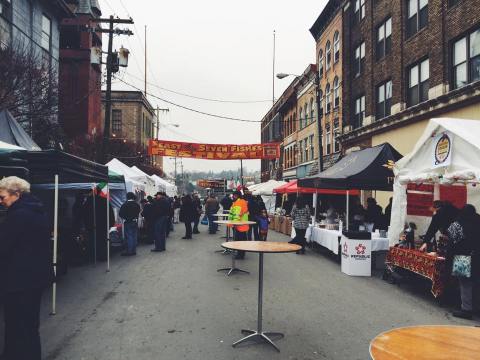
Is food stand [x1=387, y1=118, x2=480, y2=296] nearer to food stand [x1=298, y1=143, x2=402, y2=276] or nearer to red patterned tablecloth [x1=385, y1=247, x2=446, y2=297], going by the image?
red patterned tablecloth [x1=385, y1=247, x2=446, y2=297]

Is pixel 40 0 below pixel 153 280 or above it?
above

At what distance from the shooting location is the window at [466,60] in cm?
1552

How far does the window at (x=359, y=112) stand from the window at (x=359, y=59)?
174 cm

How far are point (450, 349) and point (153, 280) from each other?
762 centimetres

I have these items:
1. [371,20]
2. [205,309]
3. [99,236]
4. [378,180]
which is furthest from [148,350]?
[371,20]

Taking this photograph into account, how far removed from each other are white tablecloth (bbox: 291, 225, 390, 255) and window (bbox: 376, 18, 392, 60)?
12.6m

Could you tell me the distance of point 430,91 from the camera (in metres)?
18.0

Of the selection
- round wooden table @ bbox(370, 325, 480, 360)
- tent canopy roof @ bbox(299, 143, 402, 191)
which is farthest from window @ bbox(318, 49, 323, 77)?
round wooden table @ bbox(370, 325, 480, 360)

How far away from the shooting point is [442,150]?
8.50 meters

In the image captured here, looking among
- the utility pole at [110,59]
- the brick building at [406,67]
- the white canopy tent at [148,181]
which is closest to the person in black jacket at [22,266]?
the brick building at [406,67]

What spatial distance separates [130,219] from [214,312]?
271 inches

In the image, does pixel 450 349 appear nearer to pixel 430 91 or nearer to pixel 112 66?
pixel 430 91

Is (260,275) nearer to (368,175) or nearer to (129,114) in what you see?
(368,175)

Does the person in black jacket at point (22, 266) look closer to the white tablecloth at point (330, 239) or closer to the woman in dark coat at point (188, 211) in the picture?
the white tablecloth at point (330, 239)
